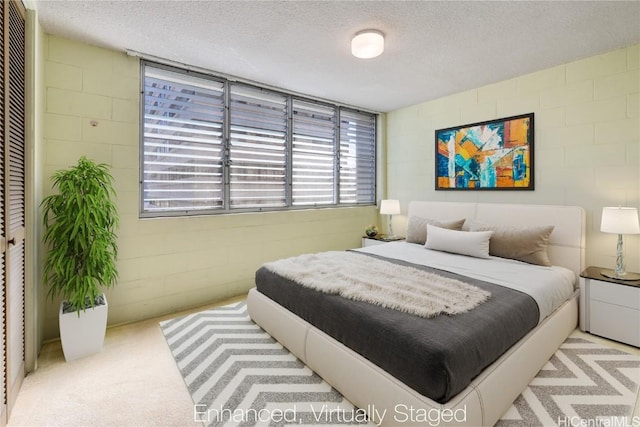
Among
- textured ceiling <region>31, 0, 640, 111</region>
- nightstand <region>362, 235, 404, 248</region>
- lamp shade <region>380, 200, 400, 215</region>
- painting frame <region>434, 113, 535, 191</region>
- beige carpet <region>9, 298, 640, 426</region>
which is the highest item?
textured ceiling <region>31, 0, 640, 111</region>

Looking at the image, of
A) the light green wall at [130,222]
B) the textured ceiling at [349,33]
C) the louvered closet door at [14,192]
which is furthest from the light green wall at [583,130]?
the louvered closet door at [14,192]

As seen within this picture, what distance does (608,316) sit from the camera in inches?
96.8

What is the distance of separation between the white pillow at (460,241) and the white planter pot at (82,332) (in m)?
3.05

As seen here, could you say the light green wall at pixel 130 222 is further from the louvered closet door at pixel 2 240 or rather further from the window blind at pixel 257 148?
the louvered closet door at pixel 2 240

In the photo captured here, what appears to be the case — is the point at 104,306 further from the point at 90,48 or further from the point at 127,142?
the point at 90,48

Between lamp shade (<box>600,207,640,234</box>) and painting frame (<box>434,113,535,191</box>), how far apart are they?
87 cm

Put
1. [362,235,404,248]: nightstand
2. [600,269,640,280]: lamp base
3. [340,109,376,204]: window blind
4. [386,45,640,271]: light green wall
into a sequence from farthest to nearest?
[340,109,376,204]: window blind → [362,235,404,248]: nightstand → [386,45,640,271]: light green wall → [600,269,640,280]: lamp base

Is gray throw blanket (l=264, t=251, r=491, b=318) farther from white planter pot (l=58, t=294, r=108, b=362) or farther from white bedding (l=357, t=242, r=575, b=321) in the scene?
white planter pot (l=58, t=294, r=108, b=362)

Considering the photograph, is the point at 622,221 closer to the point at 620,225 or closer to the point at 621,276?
the point at 620,225

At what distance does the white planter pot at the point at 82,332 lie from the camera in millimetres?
2207

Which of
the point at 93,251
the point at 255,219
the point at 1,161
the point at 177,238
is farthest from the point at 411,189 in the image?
the point at 1,161

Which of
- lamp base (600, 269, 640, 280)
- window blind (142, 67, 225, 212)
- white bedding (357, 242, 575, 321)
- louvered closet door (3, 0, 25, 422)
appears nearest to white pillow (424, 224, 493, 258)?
white bedding (357, 242, 575, 321)

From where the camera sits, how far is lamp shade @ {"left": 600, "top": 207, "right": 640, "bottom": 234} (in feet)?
7.91

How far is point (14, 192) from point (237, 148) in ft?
6.47
